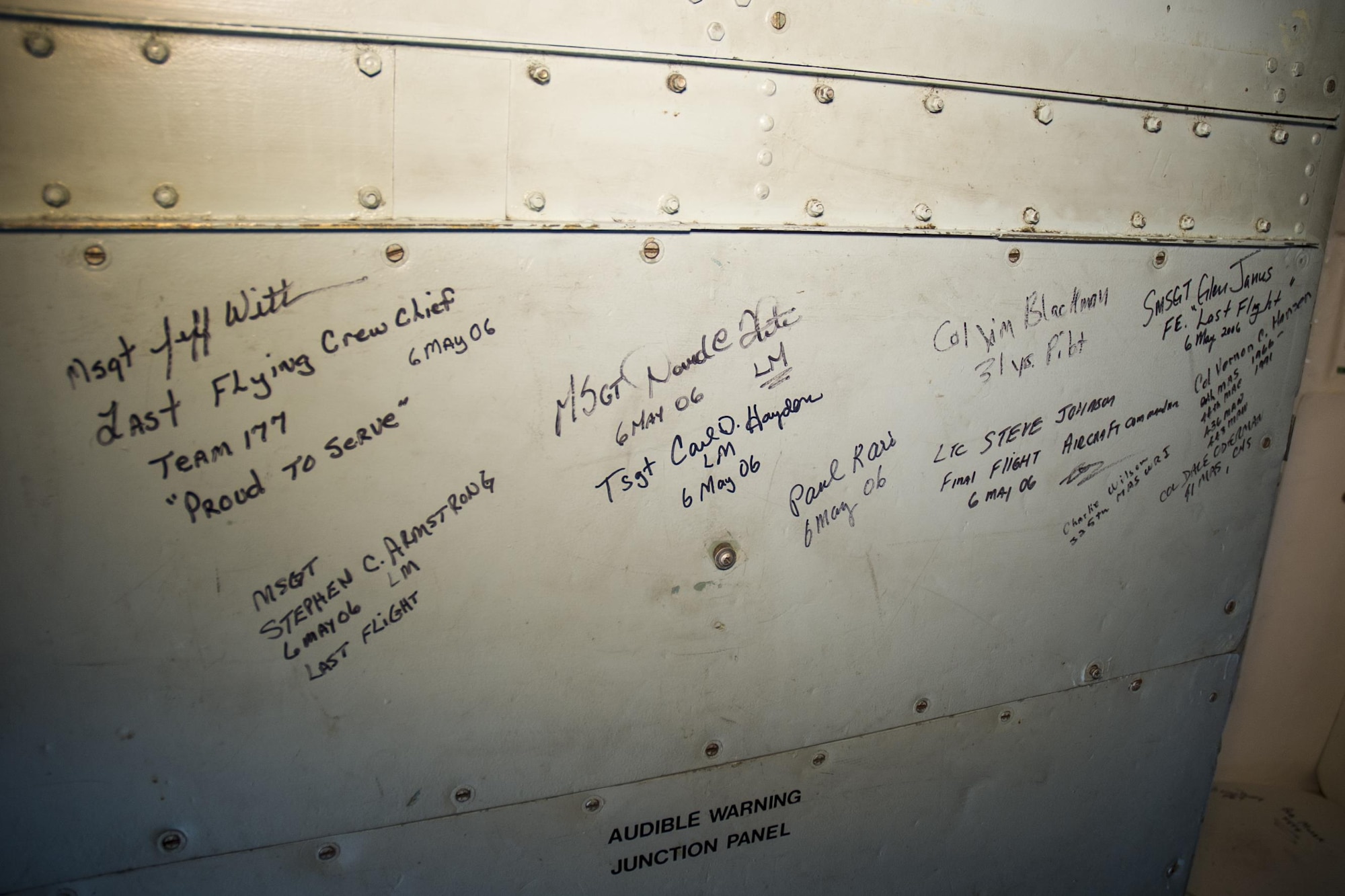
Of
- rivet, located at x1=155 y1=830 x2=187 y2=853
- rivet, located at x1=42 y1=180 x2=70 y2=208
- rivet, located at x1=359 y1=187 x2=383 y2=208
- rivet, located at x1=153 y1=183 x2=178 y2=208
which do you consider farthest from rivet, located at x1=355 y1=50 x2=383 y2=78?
rivet, located at x1=155 y1=830 x2=187 y2=853

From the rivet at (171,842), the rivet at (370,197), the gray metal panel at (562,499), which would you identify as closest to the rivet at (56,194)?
the gray metal panel at (562,499)

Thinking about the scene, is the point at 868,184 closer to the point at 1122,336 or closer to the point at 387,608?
the point at 1122,336

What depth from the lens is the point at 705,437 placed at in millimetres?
1381

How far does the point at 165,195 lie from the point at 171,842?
957mm

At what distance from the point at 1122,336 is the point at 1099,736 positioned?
3.08 feet

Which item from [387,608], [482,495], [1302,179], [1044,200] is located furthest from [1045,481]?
[387,608]

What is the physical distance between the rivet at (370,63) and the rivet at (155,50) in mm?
226

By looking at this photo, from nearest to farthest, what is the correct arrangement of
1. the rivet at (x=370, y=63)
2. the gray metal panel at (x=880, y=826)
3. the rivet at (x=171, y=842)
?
the rivet at (x=370, y=63)
the rivet at (x=171, y=842)
the gray metal panel at (x=880, y=826)

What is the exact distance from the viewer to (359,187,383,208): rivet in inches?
44.4

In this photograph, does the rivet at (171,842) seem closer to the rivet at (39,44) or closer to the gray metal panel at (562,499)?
the gray metal panel at (562,499)

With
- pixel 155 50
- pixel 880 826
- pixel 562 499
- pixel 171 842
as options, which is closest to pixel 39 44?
pixel 155 50

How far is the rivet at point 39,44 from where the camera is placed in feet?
3.17

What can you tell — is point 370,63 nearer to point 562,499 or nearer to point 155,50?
point 155,50

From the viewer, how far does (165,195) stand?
1048 mm
